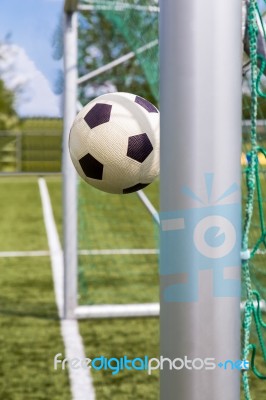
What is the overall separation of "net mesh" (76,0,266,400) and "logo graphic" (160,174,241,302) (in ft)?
1.89

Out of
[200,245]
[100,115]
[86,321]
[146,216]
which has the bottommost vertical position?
[146,216]

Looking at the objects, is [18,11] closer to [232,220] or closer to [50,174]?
[50,174]

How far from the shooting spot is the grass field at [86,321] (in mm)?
3582

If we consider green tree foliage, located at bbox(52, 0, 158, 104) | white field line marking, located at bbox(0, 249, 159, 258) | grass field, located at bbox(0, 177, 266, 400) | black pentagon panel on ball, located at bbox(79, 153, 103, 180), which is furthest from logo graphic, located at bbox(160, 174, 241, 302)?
white field line marking, located at bbox(0, 249, 159, 258)

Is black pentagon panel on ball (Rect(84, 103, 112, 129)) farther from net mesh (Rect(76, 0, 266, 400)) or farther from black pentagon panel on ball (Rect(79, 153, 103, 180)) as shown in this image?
net mesh (Rect(76, 0, 266, 400))

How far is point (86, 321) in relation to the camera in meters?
4.92

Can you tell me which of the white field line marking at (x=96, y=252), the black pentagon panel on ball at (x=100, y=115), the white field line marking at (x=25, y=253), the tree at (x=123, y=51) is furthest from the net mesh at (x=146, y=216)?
the white field line marking at (x=25, y=253)

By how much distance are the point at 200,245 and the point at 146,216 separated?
9.77 m

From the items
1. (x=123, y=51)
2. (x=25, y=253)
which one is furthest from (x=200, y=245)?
(x=123, y=51)

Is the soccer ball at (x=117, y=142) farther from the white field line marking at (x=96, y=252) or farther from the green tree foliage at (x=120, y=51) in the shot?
the white field line marking at (x=96, y=252)

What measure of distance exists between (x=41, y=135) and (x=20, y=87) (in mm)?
11310

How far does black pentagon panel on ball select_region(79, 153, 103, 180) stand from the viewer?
2.27 meters

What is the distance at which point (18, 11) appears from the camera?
20875 millimetres

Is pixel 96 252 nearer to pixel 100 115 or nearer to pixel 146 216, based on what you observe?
pixel 146 216
